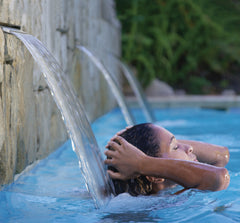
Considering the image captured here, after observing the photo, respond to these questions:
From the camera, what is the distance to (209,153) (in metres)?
2.97

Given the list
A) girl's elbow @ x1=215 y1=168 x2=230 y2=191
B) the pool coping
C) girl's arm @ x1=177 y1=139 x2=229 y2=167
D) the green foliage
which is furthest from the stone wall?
the green foliage

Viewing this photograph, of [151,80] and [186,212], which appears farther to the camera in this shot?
[151,80]

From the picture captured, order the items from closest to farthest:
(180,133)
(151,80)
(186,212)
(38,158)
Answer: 1. (186,212)
2. (38,158)
3. (180,133)
4. (151,80)

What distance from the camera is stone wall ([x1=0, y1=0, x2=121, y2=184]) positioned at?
8.61 feet

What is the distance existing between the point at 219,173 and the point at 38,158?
1.54 metres

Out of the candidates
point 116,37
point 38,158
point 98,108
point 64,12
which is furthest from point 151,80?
point 38,158

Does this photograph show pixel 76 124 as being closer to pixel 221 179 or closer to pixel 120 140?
pixel 120 140

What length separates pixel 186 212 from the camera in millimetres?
2266

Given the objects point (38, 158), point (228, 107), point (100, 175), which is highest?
point (100, 175)

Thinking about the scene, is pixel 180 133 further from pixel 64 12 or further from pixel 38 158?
pixel 38 158

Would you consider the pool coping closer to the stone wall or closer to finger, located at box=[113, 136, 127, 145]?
the stone wall

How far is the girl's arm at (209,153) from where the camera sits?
2.96 m

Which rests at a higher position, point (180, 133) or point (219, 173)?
point (219, 173)

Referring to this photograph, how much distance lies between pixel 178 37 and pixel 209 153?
25.9 feet
